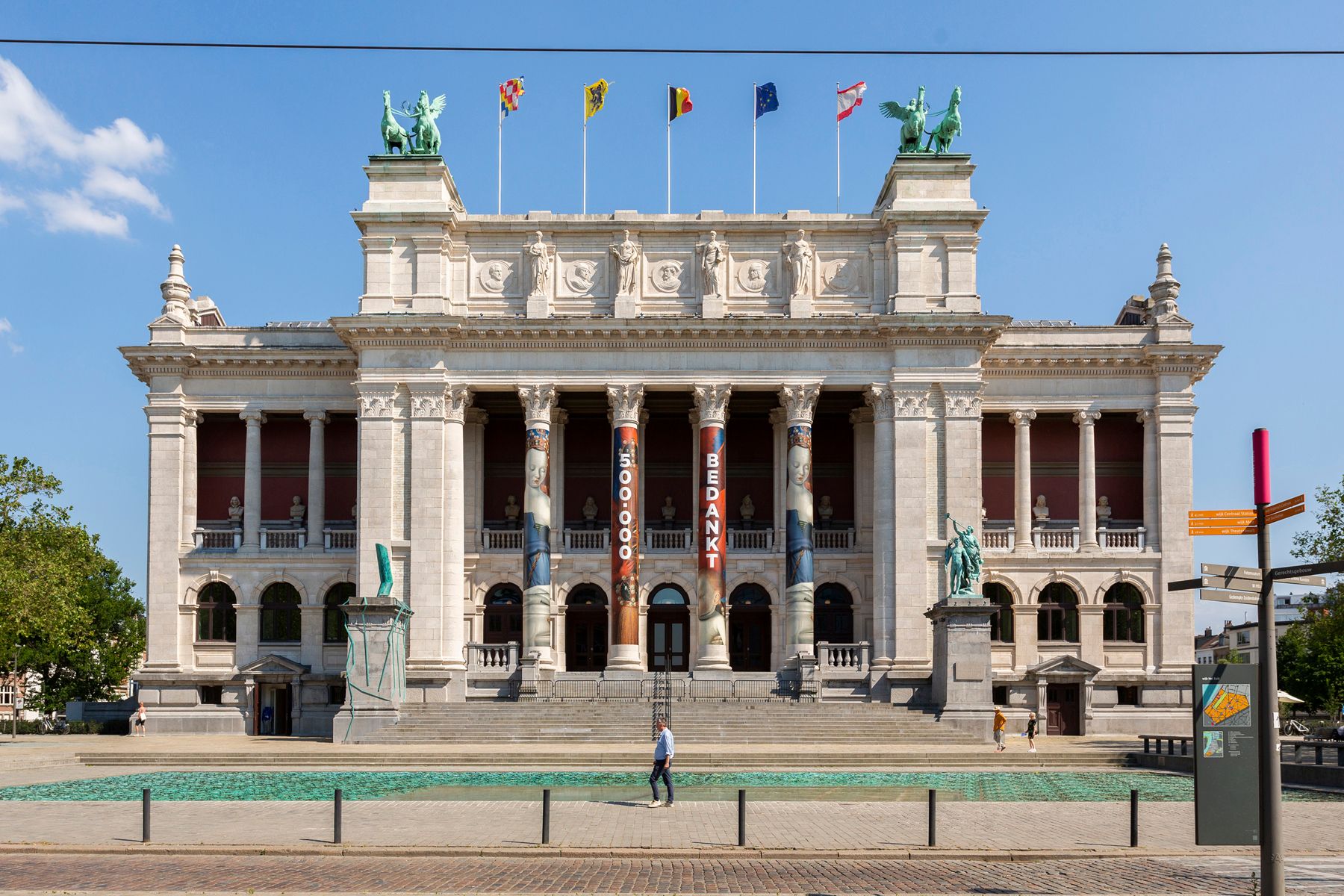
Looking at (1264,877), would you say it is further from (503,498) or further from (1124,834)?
(503,498)

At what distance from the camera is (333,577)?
201ft

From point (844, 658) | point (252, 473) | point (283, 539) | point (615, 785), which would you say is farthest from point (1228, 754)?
point (252, 473)

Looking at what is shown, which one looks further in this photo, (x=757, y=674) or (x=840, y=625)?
(x=840, y=625)

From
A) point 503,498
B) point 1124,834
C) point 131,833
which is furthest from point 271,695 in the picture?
point 1124,834

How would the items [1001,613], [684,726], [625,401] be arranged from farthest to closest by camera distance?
1. [1001,613]
2. [625,401]
3. [684,726]

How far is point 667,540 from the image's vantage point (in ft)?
205

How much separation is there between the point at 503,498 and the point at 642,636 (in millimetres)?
9441

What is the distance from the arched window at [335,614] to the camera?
61.0 m

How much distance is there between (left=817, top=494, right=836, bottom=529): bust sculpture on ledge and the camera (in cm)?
6312

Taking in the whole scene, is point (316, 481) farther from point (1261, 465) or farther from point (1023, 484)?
point (1261, 465)

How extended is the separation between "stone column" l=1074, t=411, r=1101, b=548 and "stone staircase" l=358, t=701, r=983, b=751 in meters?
14.3

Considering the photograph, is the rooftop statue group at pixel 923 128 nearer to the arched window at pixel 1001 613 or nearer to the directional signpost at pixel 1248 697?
the arched window at pixel 1001 613

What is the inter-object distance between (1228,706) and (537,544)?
41.8 m

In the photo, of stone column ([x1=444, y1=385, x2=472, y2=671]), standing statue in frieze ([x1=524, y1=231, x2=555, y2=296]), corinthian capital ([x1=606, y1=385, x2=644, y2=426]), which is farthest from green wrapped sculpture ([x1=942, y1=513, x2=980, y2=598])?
standing statue in frieze ([x1=524, y1=231, x2=555, y2=296])
